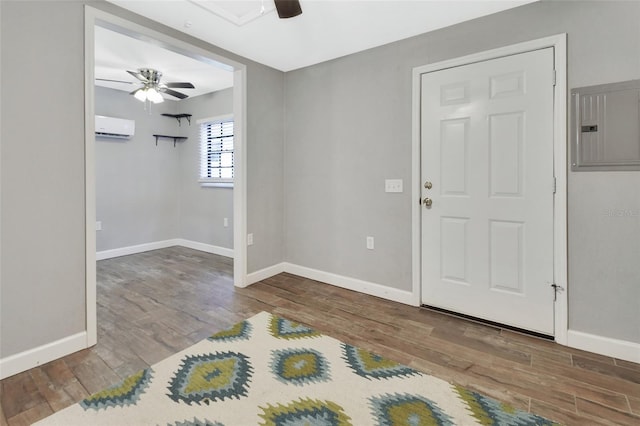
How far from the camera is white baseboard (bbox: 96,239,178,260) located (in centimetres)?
448

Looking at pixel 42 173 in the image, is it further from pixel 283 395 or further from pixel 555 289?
pixel 555 289

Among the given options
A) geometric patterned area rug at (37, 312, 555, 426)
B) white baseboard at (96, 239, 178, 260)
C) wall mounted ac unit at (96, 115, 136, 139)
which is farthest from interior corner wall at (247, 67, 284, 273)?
white baseboard at (96, 239, 178, 260)

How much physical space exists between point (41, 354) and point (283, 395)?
60.6 inches

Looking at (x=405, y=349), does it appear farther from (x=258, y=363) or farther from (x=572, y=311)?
(x=572, y=311)

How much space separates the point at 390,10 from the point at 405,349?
96.6 inches

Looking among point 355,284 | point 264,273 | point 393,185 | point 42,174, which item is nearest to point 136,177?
point 264,273

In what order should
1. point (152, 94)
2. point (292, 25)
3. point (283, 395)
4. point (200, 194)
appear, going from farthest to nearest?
point (200, 194) < point (152, 94) < point (292, 25) < point (283, 395)

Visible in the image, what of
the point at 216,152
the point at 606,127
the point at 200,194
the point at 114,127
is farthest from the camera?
the point at 200,194

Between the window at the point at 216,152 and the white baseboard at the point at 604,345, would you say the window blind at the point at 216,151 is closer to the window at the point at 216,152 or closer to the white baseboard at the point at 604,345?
the window at the point at 216,152

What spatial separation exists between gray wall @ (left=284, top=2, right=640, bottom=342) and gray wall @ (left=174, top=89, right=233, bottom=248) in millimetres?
1410

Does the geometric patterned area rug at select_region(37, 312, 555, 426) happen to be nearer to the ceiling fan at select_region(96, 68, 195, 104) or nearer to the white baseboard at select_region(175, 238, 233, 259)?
the white baseboard at select_region(175, 238, 233, 259)

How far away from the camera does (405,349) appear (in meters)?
2.10

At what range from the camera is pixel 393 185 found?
9.59 ft

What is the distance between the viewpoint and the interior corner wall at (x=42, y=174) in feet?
5.85
